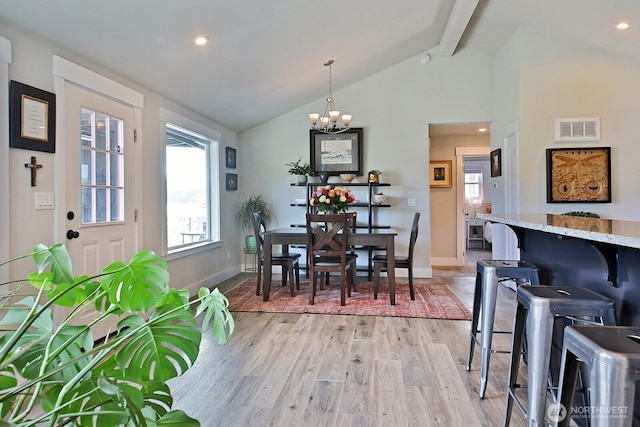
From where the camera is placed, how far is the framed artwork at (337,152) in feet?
18.9

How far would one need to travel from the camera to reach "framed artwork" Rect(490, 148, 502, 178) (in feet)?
17.6

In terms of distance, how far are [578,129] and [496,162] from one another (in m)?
1.14

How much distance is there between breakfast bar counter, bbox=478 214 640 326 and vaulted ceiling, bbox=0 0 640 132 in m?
2.51

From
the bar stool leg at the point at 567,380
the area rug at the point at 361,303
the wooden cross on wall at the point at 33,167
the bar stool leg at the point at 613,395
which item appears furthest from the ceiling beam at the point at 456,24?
the wooden cross on wall at the point at 33,167

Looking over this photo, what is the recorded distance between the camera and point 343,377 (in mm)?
2441

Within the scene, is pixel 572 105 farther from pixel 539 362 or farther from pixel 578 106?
pixel 539 362

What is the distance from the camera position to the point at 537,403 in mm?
1512

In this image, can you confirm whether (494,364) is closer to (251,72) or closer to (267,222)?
(251,72)

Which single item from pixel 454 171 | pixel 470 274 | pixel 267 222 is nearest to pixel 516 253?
pixel 470 274

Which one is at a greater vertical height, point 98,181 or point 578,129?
point 578,129

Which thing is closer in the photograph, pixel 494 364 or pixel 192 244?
pixel 494 364

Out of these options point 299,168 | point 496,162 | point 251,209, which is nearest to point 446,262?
point 496,162

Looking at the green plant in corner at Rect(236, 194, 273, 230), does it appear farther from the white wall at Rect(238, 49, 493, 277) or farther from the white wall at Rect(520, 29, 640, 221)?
the white wall at Rect(520, 29, 640, 221)

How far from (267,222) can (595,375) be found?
5.28m
